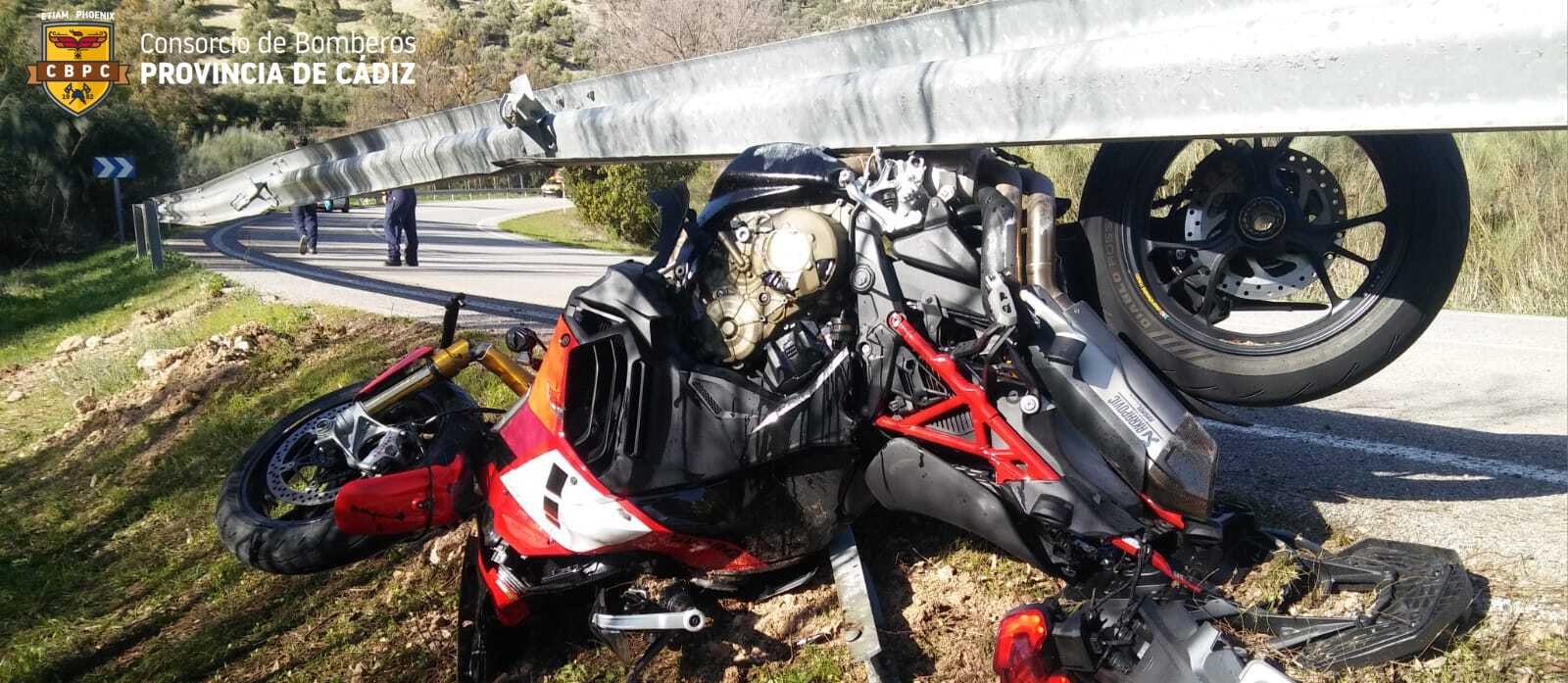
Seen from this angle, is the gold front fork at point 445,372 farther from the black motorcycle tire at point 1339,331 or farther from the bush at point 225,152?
the bush at point 225,152

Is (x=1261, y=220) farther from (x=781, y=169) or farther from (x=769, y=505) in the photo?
(x=769, y=505)

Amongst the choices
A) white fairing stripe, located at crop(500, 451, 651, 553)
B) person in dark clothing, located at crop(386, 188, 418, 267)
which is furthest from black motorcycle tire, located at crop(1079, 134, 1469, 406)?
person in dark clothing, located at crop(386, 188, 418, 267)

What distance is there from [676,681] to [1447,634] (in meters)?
2.30

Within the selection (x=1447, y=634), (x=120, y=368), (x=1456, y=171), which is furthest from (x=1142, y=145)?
(x=120, y=368)

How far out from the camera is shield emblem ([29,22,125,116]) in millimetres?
20219

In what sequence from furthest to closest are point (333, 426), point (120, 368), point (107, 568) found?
1. point (120, 368)
2. point (107, 568)
3. point (333, 426)

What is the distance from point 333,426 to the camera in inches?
162

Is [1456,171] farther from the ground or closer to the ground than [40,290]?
farther from the ground

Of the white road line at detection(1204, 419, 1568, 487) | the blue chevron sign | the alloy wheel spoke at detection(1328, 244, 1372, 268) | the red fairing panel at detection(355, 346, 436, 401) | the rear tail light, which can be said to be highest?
the alloy wheel spoke at detection(1328, 244, 1372, 268)

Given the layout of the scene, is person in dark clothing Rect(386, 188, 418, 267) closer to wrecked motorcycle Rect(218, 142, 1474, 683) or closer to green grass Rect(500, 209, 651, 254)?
green grass Rect(500, 209, 651, 254)

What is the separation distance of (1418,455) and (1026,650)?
8.10 ft

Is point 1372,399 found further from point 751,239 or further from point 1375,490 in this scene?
point 751,239

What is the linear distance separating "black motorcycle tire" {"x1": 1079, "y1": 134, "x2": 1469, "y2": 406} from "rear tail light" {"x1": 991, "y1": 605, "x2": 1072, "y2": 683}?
0.95 meters

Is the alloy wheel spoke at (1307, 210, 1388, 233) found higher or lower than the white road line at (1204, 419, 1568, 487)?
higher
